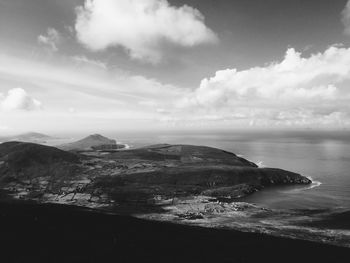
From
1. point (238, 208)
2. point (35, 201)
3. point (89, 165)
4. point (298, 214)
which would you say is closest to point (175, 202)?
point (238, 208)

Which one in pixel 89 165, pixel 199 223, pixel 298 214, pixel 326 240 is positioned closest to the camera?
pixel 326 240

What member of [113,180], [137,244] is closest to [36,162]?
[113,180]

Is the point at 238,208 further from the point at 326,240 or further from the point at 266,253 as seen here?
the point at 266,253

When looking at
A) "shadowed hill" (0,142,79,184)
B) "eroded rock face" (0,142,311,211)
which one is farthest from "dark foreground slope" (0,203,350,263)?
"shadowed hill" (0,142,79,184)

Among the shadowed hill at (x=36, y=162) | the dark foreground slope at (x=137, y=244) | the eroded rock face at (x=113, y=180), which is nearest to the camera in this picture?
the dark foreground slope at (x=137, y=244)

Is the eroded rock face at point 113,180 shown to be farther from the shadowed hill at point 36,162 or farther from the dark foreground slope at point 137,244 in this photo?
the dark foreground slope at point 137,244

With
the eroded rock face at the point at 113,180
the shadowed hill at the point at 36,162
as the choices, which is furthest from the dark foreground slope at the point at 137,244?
the shadowed hill at the point at 36,162

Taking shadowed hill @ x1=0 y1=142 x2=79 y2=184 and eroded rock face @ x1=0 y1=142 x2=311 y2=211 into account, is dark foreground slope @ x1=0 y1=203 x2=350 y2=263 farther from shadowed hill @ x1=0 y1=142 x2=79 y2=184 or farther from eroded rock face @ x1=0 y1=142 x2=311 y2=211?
shadowed hill @ x1=0 y1=142 x2=79 y2=184
